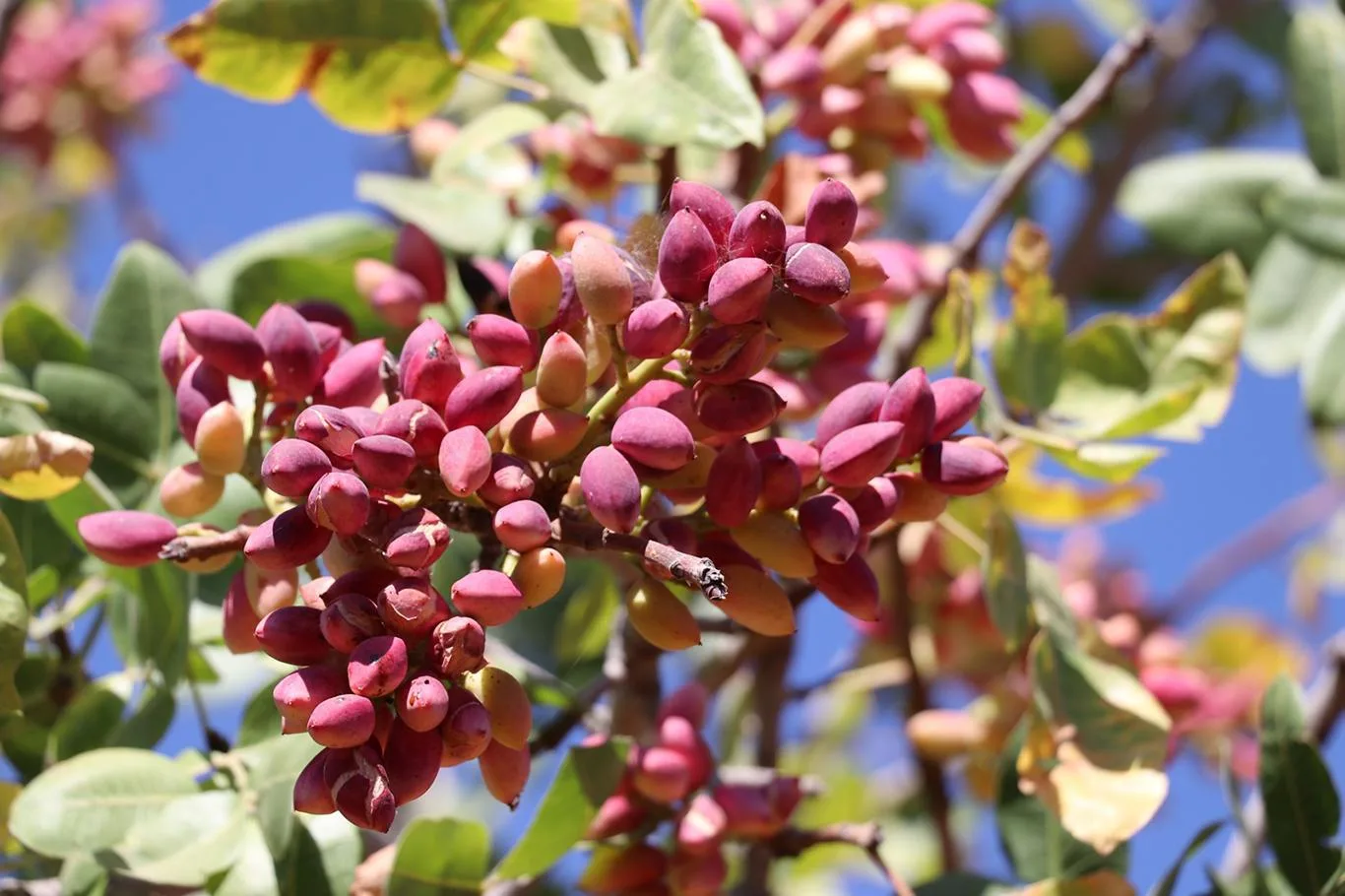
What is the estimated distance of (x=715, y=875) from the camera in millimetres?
961

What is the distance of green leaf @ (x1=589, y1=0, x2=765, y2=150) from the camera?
3.00 feet

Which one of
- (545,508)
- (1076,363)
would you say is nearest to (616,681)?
(545,508)

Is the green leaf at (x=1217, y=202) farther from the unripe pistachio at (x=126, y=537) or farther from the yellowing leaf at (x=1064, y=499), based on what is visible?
the unripe pistachio at (x=126, y=537)

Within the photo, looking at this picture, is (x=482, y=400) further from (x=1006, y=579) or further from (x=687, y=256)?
(x=1006, y=579)

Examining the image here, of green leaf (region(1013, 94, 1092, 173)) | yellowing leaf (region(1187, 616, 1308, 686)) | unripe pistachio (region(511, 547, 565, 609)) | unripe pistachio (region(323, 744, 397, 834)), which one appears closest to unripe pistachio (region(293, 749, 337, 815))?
unripe pistachio (region(323, 744, 397, 834))

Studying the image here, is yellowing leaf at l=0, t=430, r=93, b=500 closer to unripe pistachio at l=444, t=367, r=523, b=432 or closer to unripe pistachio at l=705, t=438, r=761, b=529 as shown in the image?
unripe pistachio at l=444, t=367, r=523, b=432

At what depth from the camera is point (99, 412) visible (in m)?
1.03

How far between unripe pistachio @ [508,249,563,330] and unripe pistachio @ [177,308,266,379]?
0.48ft

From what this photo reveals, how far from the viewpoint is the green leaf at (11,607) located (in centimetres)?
84

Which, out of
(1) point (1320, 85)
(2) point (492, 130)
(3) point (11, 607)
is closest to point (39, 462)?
(3) point (11, 607)

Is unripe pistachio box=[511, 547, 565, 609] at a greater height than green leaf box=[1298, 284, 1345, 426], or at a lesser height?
greater

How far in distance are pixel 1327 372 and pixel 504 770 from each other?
31.2 inches

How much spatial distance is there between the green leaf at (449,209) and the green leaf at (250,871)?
45cm

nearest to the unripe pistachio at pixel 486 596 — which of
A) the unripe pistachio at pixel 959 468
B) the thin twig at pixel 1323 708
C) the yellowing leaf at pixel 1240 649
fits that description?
the unripe pistachio at pixel 959 468
